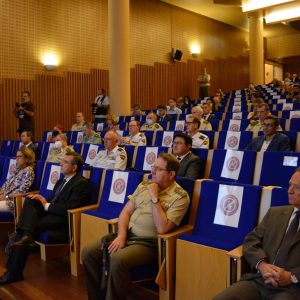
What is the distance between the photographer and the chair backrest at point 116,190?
265 cm

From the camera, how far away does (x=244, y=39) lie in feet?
58.0

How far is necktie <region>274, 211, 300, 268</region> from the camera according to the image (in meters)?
1.70

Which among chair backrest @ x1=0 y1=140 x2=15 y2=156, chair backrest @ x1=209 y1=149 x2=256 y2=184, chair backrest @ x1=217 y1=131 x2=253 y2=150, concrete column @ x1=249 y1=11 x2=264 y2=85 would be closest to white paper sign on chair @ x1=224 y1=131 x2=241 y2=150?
chair backrest @ x1=217 y1=131 x2=253 y2=150

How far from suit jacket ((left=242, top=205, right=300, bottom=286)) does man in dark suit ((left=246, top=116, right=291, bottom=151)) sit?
1.77 m

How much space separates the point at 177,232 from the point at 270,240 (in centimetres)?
54

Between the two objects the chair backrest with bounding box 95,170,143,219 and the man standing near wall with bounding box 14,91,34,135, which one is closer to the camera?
the chair backrest with bounding box 95,170,143,219

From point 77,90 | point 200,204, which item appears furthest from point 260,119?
point 77,90

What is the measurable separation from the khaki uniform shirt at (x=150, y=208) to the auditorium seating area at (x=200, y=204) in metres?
0.09

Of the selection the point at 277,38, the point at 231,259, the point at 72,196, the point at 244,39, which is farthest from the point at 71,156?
the point at 277,38

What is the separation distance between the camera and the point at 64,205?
9.38 feet

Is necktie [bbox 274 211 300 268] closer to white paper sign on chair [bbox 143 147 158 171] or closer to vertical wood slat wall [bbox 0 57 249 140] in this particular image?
white paper sign on chair [bbox 143 147 158 171]

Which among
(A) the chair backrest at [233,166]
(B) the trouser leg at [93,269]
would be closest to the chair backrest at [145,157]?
(A) the chair backrest at [233,166]

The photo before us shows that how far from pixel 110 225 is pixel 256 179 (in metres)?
1.15

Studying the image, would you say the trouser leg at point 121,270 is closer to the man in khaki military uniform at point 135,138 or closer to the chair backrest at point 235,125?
the man in khaki military uniform at point 135,138
